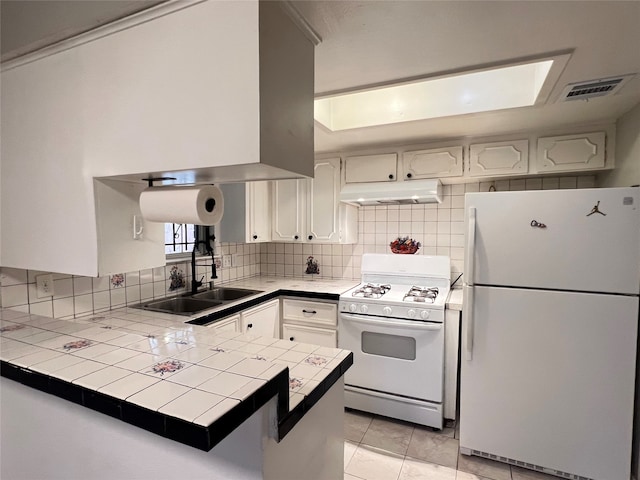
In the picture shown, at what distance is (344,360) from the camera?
4.19 feet

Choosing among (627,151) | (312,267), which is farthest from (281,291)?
(627,151)

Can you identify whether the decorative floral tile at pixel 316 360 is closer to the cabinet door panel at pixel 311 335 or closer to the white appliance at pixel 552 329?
the white appliance at pixel 552 329

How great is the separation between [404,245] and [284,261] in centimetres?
125

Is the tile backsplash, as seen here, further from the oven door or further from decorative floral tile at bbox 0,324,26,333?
the oven door

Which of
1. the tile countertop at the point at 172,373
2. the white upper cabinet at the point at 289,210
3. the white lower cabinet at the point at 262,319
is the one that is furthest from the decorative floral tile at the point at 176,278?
the tile countertop at the point at 172,373

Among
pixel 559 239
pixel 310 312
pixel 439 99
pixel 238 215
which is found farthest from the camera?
pixel 238 215

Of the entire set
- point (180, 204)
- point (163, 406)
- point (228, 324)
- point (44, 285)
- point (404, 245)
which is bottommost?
point (228, 324)

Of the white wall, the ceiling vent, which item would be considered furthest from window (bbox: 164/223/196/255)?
the white wall

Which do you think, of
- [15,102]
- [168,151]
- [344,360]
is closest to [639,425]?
[344,360]

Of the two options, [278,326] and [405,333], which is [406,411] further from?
[278,326]

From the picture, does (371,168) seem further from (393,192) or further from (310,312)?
(310,312)

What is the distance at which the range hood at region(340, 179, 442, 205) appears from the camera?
2.54 m

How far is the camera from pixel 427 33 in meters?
1.18

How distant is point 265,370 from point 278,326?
198cm
